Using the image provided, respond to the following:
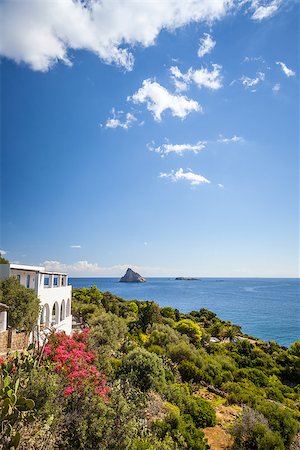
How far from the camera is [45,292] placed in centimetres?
1906

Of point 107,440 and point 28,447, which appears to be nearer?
point 28,447

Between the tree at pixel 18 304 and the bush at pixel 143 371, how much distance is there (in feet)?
18.4

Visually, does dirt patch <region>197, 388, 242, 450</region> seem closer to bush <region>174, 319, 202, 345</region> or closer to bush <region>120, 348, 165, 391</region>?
bush <region>120, 348, 165, 391</region>

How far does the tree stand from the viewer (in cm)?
1535

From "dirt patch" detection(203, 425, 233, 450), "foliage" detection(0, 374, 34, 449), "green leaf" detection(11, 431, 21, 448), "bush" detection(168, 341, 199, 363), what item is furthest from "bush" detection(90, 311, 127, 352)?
"green leaf" detection(11, 431, 21, 448)

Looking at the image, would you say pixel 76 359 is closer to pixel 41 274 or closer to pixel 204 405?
pixel 204 405

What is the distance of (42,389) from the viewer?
24.0 feet

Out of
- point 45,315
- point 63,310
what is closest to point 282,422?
point 45,315

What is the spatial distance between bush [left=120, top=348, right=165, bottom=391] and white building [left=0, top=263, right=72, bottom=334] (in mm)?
6176

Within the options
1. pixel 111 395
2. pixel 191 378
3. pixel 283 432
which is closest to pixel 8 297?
pixel 111 395

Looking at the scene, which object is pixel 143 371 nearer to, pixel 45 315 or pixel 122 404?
pixel 122 404

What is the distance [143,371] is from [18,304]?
721 cm

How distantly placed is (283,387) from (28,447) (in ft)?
69.5

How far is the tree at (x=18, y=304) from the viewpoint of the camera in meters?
15.4
